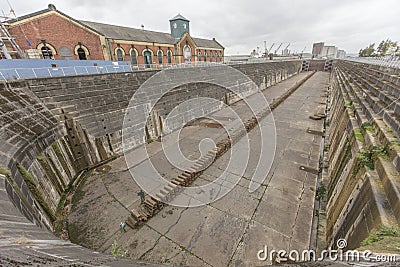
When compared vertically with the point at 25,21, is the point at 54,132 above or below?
below

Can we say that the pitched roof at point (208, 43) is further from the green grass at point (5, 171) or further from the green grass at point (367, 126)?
the green grass at point (5, 171)

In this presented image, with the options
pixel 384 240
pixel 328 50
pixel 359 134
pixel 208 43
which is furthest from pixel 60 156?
pixel 328 50

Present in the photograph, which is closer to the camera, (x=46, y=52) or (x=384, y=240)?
(x=384, y=240)

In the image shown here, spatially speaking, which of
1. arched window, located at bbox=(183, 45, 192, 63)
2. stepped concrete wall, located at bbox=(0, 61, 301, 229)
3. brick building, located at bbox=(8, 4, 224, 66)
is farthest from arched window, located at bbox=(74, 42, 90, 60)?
arched window, located at bbox=(183, 45, 192, 63)

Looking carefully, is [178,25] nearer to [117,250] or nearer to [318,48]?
[117,250]

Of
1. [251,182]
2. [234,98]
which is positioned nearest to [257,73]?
[234,98]

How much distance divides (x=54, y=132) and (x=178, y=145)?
795 cm

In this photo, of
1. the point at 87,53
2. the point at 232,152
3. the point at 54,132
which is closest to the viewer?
the point at 54,132

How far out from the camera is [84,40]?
2458cm

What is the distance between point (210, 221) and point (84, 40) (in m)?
29.3

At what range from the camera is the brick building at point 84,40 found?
20.7 metres

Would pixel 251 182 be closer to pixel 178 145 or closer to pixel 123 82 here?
pixel 178 145

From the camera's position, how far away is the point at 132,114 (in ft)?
45.8

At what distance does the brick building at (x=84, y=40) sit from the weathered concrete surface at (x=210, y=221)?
17015 millimetres
